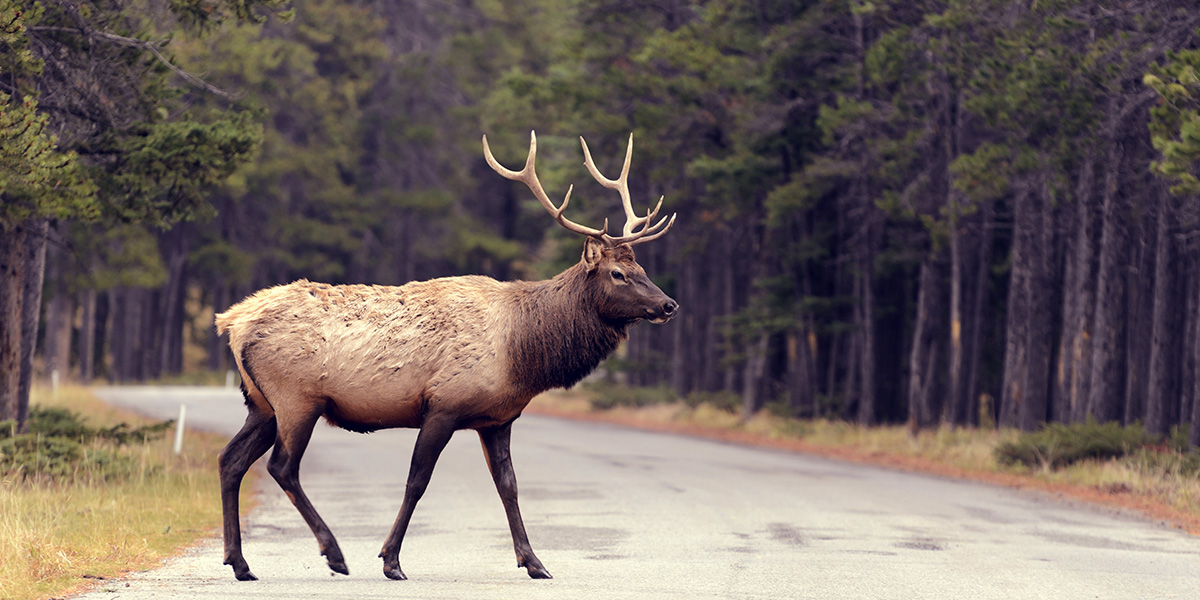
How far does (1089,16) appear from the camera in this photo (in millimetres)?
16969

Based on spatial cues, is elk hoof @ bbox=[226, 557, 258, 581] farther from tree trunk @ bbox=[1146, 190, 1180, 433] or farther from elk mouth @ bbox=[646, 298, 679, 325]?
tree trunk @ bbox=[1146, 190, 1180, 433]

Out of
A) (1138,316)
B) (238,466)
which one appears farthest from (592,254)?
(1138,316)

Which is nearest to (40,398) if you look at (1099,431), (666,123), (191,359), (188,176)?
(666,123)

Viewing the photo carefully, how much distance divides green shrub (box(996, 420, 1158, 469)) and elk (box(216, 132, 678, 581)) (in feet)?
37.1

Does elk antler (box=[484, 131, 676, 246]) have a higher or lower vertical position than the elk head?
higher

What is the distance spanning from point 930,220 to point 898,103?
278 centimetres

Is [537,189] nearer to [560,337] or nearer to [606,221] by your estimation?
[606,221]

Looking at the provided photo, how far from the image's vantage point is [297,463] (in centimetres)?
889

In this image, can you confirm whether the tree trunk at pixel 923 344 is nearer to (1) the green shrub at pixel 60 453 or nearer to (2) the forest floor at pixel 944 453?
(2) the forest floor at pixel 944 453

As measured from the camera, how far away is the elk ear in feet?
30.0

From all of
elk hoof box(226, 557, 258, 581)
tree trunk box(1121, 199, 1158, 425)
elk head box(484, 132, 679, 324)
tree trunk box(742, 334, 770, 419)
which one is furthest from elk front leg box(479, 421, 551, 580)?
tree trunk box(742, 334, 770, 419)

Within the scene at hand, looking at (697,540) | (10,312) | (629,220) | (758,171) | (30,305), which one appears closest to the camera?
(629,220)

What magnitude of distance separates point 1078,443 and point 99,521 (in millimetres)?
13645

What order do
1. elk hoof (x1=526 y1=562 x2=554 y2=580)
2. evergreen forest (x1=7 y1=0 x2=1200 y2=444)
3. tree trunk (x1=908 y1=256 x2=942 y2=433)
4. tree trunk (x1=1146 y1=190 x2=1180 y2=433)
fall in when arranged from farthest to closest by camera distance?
tree trunk (x1=908 y1=256 x2=942 y2=433), tree trunk (x1=1146 y1=190 x2=1180 y2=433), evergreen forest (x1=7 y1=0 x2=1200 y2=444), elk hoof (x1=526 y1=562 x2=554 y2=580)
